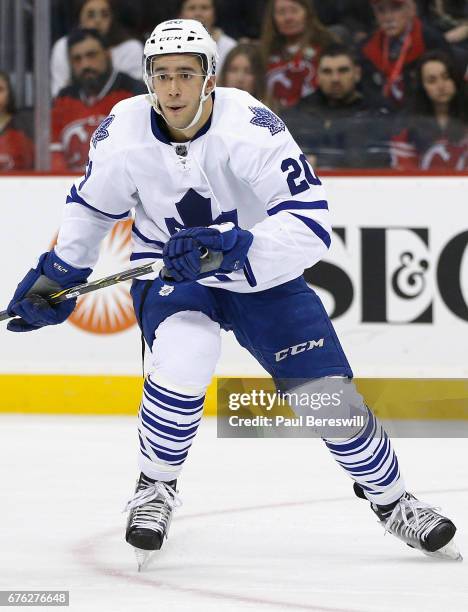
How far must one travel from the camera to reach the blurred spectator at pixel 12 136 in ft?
17.3

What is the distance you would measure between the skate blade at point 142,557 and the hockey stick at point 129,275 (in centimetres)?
55

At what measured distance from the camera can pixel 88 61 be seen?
533 centimetres

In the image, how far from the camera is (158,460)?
2.92 metres

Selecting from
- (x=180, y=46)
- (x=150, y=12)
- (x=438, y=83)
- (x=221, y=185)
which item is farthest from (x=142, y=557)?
(x=150, y=12)

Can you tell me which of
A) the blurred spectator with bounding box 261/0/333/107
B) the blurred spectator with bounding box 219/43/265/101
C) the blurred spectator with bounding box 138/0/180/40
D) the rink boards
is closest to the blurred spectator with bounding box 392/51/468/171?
the rink boards

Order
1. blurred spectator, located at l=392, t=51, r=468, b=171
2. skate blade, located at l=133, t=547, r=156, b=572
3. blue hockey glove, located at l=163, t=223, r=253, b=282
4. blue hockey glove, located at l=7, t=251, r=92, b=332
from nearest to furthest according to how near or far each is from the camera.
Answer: blue hockey glove, located at l=163, t=223, r=253, b=282 → skate blade, located at l=133, t=547, r=156, b=572 → blue hockey glove, located at l=7, t=251, r=92, b=332 → blurred spectator, located at l=392, t=51, r=468, b=171

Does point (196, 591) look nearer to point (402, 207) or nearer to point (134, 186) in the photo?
point (134, 186)

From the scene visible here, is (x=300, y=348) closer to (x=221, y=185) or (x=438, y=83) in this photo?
(x=221, y=185)

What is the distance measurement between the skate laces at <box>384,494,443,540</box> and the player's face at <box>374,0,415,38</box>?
2578 millimetres

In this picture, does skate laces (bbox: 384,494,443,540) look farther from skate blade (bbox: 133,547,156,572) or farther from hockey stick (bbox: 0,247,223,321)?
hockey stick (bbox: 0,247,223,321)

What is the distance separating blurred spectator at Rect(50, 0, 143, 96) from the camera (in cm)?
530

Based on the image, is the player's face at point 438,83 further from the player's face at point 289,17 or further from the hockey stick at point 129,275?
the hockey stick at point 129,275

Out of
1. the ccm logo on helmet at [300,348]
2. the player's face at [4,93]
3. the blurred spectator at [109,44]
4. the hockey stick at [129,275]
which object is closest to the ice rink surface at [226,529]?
the ccm logo on helmet at [300,348]

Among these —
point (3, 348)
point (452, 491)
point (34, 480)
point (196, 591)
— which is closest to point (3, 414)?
point (3, 348)
